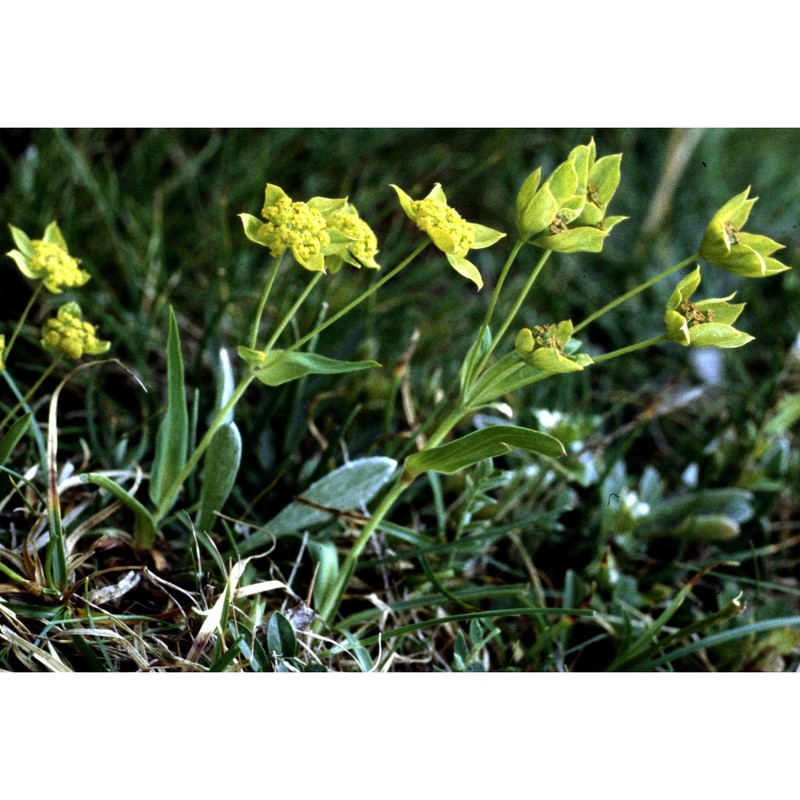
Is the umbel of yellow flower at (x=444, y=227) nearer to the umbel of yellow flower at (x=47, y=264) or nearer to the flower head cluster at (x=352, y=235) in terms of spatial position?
the flower head cluster at (x=352, y=235)

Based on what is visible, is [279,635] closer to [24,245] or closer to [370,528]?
[370,528]

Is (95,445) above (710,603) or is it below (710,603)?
above

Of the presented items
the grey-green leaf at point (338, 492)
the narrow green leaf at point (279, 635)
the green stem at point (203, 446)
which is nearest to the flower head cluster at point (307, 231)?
the green stem at point (203, 446)

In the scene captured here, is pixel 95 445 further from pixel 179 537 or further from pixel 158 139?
pixel 158 139

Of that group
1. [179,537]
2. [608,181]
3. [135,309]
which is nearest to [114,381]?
[135,309]

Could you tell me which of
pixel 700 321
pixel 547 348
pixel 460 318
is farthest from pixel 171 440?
pixel 460 318

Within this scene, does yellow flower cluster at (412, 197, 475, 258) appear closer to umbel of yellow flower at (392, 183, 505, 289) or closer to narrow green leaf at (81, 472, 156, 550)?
umbel of yellow flower at (392, 183, 505, 289)

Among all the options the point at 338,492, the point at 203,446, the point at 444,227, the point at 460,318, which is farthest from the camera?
the point at 460,318
